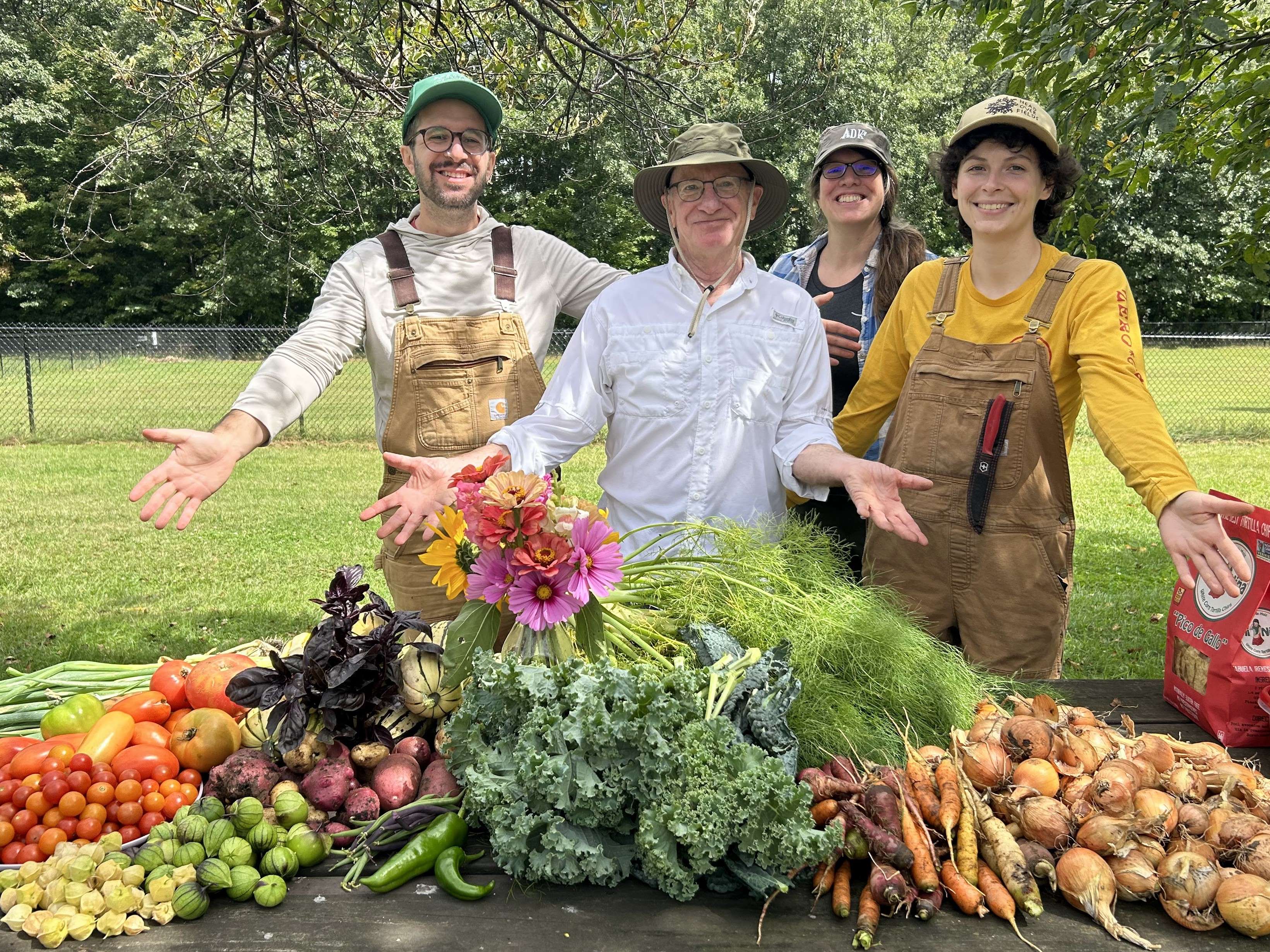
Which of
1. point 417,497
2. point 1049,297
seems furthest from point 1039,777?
point 417,497

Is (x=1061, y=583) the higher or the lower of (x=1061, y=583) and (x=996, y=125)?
the lower

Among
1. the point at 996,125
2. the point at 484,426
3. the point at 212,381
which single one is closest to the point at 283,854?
the point at 484,426

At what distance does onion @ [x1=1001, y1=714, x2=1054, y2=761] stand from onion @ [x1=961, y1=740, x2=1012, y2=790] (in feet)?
0.18

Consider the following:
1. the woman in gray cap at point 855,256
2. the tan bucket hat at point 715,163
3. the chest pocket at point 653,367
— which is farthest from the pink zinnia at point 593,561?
the woman in gray cap at point 855,256

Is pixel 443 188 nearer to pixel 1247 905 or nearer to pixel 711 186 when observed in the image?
pixel 711 186

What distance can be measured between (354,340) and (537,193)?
90.6 ft

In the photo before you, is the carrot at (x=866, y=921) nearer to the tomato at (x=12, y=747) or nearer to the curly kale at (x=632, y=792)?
the curly kale at (x=632, y=792)

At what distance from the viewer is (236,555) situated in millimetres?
8266

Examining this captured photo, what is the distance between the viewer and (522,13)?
163 inches

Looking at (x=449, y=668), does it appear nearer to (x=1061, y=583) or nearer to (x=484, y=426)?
(x=484, y=426)

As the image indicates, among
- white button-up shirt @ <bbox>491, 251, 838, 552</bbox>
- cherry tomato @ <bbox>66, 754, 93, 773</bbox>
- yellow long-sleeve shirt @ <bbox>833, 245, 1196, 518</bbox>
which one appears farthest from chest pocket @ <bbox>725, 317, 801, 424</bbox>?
cherry tomato @ <bbox>66, 754, 93, 773</bbox>

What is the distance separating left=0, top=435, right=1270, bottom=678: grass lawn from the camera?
6.04 metres

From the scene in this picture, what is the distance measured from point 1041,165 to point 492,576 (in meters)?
1.96

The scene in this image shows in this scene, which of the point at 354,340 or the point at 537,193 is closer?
the point at 354,340
